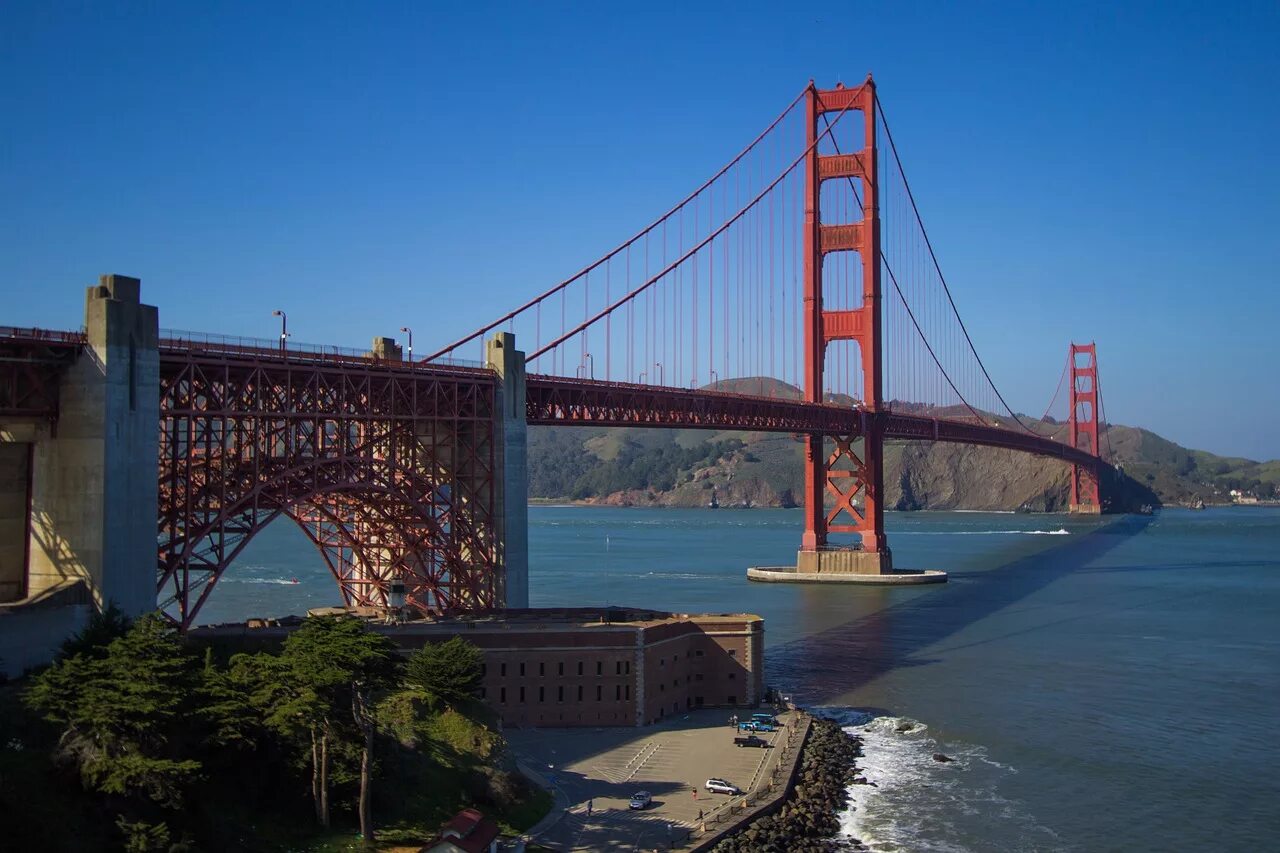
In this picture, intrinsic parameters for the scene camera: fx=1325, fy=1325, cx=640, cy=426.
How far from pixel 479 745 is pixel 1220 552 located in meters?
86.8

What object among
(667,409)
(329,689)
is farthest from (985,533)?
(329,689)

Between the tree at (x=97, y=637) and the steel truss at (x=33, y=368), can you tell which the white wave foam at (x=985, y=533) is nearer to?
the steel truss at (x=33, y=368)

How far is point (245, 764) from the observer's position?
22.5 meters

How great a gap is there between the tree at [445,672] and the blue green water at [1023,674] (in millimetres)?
8401

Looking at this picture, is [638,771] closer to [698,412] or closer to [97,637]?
[97,637]

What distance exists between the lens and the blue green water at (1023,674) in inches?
1097

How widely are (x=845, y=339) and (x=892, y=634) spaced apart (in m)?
28.5

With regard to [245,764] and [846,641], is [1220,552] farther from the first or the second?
[245,764]

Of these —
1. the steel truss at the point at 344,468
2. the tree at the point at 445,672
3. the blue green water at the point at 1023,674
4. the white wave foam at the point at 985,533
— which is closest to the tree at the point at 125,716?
the tree at the point at 445,672

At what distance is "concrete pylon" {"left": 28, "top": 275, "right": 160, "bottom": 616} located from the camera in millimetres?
26344

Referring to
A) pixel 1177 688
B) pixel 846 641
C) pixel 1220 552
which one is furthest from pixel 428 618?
pixel 1220 552

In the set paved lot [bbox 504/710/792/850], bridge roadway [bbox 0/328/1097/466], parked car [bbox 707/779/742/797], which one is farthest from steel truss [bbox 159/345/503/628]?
parked car [bbox 707/779/742/797]

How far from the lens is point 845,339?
76500 millimetres

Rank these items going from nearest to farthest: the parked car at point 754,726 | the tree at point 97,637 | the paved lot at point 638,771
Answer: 1. the tree at point 97,637
2. the paved lot at point 638,771
3. the parked car at point 754,726
